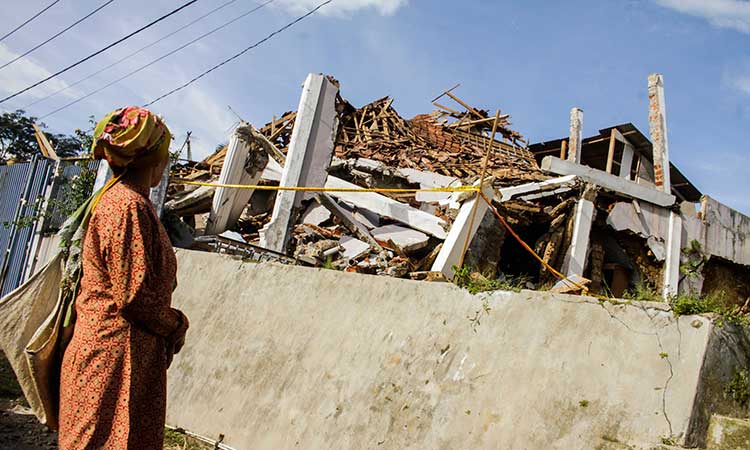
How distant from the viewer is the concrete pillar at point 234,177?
8.37 m

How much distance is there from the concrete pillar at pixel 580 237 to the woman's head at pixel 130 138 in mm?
8450

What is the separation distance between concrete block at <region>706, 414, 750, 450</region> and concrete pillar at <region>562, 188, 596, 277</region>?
24.1 feet

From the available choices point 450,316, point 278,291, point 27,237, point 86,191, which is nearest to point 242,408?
point 278,291

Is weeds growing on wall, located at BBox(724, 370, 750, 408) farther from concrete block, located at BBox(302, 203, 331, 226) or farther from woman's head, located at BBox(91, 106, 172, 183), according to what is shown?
concrete block, located at BBox(302, 203, 331, 226)

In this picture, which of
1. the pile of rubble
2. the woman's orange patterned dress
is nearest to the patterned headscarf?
the woman's orange patterned dress

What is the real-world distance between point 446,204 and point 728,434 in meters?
6.74

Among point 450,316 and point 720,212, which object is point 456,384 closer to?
point 450,316

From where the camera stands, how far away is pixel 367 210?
30.0 feet

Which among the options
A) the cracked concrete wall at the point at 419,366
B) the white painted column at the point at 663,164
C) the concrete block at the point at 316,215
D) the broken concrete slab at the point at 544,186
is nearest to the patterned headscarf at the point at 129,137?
the cracked concrete wall at the point at 419,366

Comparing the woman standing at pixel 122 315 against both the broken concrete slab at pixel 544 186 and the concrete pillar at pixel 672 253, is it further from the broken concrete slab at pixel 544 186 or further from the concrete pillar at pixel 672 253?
the concrete pillar at pixel 672 253

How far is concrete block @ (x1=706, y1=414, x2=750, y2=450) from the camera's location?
2.47 meters

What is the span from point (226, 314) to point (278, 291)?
55 centimetres

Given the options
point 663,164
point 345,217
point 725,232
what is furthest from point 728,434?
point 725,232

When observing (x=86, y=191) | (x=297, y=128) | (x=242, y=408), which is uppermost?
(x=297, y=128)
